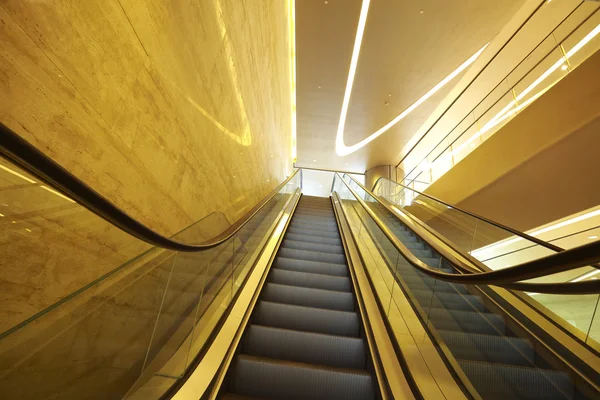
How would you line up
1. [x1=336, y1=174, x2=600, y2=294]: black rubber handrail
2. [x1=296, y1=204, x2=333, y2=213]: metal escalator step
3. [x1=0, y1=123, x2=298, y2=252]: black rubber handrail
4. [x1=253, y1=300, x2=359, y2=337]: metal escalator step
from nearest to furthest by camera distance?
[x1=0, y1=123, x2=298, y2=252]: black rubber handrail → [x1=336, y1=174, x2=600, y2=294]: black rubber handrail → [x1=253, y1=300, x2=359, y2=337]: metal escalator step → [x1=296, y1=204, x2=333, y2=213]: metal escalator step

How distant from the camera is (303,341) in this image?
7.88 feet

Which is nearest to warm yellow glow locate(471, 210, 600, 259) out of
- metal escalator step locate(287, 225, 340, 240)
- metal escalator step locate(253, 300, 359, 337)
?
metal escalator step locate(287, 225, 340, 240)

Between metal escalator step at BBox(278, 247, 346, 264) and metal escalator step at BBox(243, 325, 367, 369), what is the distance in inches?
81.3

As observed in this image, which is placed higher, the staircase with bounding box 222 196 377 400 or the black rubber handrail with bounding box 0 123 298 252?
the black rubber handrail with bounding box 0 123 298 252

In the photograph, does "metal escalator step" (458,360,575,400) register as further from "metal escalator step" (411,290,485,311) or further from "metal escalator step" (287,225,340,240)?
"metal escalator step" (287,225,340,240)

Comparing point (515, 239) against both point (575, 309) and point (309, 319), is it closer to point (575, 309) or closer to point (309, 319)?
point (575, 309)

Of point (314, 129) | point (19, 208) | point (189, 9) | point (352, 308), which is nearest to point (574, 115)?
point (352, 308)

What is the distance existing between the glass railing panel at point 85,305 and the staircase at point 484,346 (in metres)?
1.59

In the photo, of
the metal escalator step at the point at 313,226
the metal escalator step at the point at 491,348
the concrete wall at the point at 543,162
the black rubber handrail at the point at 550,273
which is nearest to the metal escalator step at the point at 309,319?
the metal escalator step at the point at 491,348

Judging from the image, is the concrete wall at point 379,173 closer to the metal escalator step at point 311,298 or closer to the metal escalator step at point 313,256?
the metal escalator step at point 313,256

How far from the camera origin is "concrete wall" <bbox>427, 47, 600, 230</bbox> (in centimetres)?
405

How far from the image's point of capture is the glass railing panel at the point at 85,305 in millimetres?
1112

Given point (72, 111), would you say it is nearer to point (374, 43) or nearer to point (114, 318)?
point (114, 318)

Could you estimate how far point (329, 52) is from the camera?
723cm
